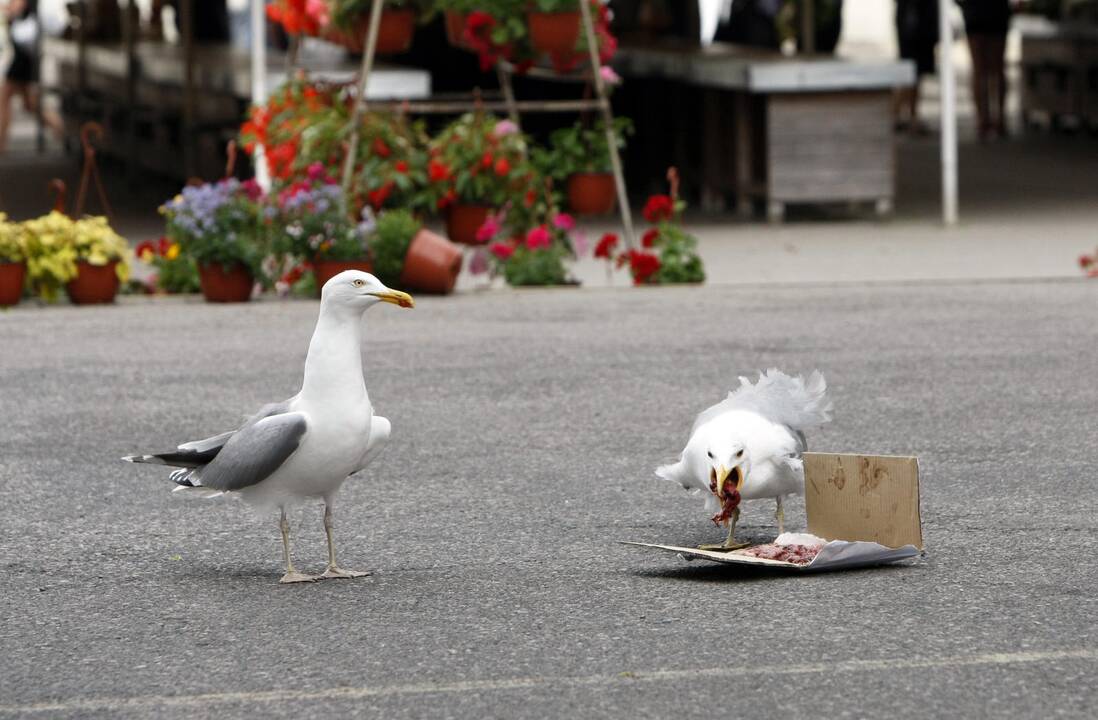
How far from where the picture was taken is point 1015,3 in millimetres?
23984

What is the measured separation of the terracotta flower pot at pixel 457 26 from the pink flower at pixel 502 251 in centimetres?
122

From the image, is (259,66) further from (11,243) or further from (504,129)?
(11,243)

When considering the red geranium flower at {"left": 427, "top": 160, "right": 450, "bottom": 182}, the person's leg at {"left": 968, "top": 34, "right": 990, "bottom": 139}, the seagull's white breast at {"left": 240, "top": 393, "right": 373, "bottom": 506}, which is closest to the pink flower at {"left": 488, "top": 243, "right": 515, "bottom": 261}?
the red geranium flower at {"left": 427, "top": 160, "right": 450, "bottom": 182}

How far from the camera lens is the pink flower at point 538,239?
11.4 meters

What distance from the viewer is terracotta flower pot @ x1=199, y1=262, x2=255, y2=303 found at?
1091cm

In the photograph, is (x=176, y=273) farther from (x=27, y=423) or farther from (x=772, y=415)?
(x=772, y=415)

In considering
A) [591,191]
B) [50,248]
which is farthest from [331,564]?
[591,191]

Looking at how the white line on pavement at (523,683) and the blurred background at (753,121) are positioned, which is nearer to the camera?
the white line on pavement at (523,683)

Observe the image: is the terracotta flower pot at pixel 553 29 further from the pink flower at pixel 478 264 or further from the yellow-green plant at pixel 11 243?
the yellow-green plant at pixel 11 243

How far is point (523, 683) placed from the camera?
4.20m

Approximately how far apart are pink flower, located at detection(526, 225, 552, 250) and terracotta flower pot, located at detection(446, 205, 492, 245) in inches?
16.1

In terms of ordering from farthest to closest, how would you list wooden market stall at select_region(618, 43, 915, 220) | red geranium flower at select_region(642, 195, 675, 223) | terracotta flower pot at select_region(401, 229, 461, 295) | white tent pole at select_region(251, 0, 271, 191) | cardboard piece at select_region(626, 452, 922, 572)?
1. wooden market stall at select_region(618, 43, 915, 220)
2. white tent pole at select_region(251, 0, 271, 191)
3. red geranium flower at select_region(642, 195, 675, 223)
4. terracotta flower pot at select_region(401, 229, 461, 295)
5. cardboard piece at select_region(626, 452, 922, 572)

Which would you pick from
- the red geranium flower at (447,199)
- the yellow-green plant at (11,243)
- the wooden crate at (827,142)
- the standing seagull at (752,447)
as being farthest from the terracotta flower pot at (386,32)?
the standing seagull at (752,447)

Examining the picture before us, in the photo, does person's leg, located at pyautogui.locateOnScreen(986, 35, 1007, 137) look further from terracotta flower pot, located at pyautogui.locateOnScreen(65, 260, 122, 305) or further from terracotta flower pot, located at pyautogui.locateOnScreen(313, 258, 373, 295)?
terracotta flower pot, located at pyautogui.locateOnScreen(65, 260, 122, 305)
